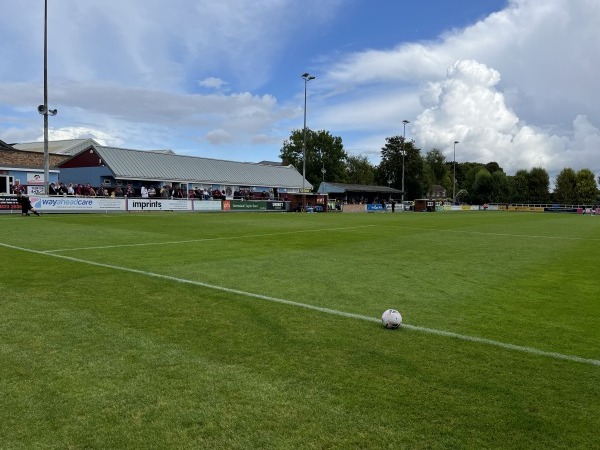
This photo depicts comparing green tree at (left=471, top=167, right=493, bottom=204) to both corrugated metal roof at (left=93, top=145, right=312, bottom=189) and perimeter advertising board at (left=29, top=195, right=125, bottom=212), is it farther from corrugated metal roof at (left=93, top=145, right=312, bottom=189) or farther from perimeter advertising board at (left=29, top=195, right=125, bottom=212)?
perimeter advertising board at (left=29, top=195, right=125, bottom=212)

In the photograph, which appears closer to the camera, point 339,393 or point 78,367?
point 339,393

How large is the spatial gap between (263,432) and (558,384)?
298cm

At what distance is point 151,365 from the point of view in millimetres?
4859

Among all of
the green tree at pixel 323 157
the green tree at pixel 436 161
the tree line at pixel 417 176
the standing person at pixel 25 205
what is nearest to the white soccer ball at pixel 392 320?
the standing person at pixel 25 205

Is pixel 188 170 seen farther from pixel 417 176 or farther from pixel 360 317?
pixel 417 176

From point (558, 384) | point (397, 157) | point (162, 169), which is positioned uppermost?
point (397, 157)

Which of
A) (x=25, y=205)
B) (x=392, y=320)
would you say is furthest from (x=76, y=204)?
(x=392, y=320)

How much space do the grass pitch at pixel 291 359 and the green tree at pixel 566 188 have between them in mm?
99182

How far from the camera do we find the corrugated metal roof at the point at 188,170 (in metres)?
51.9

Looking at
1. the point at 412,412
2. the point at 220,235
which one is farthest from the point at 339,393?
the point at 220,235

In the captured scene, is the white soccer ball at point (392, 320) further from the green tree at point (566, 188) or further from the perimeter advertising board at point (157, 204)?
the green tree at point (566, 188)

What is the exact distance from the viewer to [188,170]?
5953cm

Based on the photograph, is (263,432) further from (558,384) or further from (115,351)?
(558,384)

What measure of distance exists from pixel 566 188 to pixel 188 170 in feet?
259
